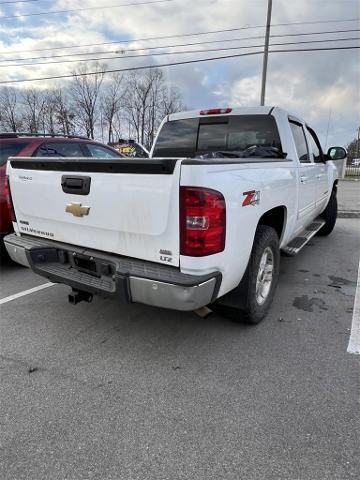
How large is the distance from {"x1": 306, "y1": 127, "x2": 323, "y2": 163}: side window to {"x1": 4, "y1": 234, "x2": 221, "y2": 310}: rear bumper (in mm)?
3482

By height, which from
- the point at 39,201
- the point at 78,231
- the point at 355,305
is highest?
the point at 39,201

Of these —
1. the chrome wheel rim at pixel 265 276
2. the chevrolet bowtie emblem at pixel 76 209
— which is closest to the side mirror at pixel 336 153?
the chrome wheel rim at pixel 265 276

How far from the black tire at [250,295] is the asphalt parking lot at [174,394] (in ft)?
0.49

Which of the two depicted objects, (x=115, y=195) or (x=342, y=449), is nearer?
(x=342, y=449)

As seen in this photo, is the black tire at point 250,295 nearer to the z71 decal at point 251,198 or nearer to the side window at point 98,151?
the z71 decal at point 251,198

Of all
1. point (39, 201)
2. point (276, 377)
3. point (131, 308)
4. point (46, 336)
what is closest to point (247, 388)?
point (276, 377)

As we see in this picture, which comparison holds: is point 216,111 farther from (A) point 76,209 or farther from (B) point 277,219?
(A) point 76,209

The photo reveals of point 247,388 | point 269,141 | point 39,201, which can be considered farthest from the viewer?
point 269,141

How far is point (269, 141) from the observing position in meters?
3.95

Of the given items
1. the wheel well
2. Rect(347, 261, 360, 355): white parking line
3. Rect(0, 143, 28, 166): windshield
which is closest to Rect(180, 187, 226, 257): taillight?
the wheel well

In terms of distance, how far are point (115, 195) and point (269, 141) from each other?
2242 millimetres

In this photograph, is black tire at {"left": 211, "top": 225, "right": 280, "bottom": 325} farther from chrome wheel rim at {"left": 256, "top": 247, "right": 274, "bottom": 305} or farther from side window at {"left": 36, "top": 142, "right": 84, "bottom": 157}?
side window at {"left": 36, "top": 142, "right": 84, "bottom": 157}

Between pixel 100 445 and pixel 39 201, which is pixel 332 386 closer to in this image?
pixel 100 445

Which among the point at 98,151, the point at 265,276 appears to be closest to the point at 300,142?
the point at 265,276
